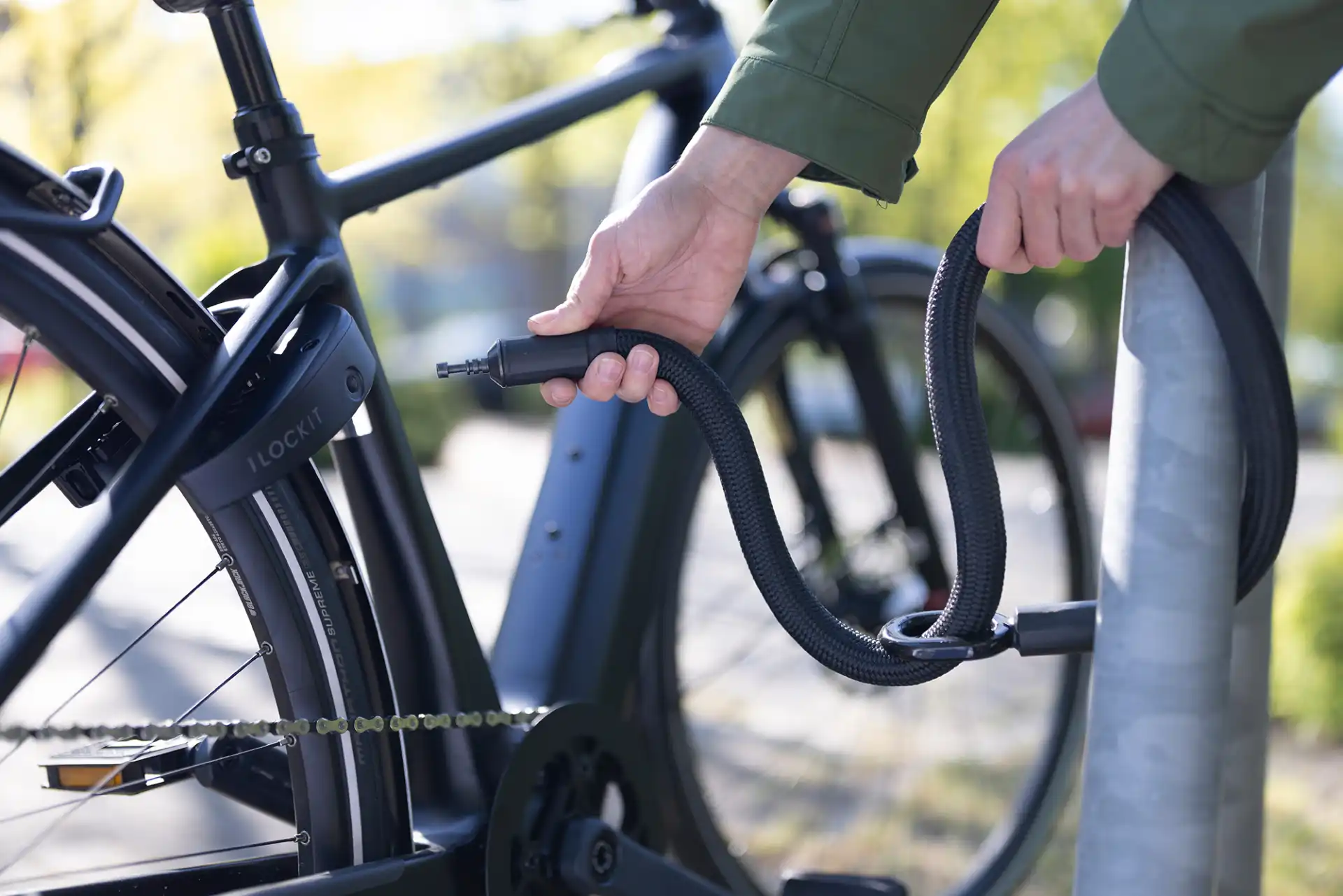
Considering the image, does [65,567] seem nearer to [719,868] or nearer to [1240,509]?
[1240,509]

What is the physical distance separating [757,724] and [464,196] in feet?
49.6

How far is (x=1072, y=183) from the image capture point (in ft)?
2.69

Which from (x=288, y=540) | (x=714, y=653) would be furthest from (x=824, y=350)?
(x=714, y=653)

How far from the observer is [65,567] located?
917 mm

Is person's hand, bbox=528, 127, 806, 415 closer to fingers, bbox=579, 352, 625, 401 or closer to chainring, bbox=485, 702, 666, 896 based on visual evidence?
fingers, bbox=579, 352, 625, 401

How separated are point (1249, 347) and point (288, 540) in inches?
29.8

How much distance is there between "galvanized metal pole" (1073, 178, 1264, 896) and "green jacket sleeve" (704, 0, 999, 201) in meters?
0.29

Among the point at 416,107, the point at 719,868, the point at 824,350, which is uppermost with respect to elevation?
the point at 416,107

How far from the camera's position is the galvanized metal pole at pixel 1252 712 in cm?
149

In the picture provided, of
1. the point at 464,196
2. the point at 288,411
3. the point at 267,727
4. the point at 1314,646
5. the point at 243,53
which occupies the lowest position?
the point at 267,727

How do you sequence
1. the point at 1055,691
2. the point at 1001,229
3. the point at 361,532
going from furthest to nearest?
the point at 1055,691 < the point at 361,532 < the point at 1001,229

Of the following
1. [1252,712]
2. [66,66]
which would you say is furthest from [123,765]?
[66,66]

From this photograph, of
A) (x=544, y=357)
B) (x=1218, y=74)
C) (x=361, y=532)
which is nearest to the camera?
(x=1218, y=74)

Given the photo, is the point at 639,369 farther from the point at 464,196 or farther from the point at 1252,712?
the point at 464,196
